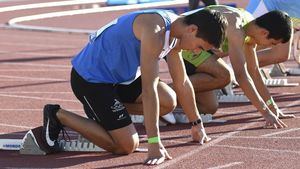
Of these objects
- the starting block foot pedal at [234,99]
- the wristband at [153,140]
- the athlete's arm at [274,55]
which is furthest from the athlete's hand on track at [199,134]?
the athlete's arm at [274,55]

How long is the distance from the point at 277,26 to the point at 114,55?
1.62 m

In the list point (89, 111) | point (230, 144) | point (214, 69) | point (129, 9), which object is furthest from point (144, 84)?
point (129, 9)

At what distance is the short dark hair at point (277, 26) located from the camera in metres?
7.25

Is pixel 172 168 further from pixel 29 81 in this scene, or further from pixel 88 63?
pixel 29 81

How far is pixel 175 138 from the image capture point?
7.48m

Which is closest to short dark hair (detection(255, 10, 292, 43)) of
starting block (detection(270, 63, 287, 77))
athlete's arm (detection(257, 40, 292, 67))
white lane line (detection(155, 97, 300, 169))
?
white lane line (detection(155, 97, 300, 169))

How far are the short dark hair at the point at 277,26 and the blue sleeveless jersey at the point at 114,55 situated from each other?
1.23 meters

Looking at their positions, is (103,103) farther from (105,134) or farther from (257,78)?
(257,78)

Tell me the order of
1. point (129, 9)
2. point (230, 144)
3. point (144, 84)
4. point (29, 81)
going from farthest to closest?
point (129, 9)
point (29, 81)
point (230, 144)
point (144, 84)

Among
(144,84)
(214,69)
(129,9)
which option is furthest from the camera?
(129,9)

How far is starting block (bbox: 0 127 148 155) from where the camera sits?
687cm

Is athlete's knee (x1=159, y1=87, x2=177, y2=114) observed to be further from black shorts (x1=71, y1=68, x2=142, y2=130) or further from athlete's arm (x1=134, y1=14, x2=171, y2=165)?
athlete's arm (x1=134, y1=14, x2=171, y2=165)

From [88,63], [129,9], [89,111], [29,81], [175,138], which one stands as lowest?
[129,9]

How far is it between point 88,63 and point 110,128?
1.96ft
